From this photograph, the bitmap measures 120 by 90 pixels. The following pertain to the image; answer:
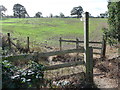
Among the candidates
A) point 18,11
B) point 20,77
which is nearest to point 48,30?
point 20,77

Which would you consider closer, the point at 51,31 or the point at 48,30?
the point at 51,31

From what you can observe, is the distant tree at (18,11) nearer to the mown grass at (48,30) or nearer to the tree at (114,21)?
the mown grass at (48,30)

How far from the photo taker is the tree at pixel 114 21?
6246 millimetres

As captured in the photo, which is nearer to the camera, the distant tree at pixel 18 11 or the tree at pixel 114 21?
the tree at pixel 114 21

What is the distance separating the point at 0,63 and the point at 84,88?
95.8 inches

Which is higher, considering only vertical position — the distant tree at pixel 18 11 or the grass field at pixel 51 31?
the distant tree at pixel 18 11

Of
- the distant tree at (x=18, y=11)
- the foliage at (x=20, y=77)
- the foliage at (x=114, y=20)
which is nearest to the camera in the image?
the foliage at (x=20, y=77)

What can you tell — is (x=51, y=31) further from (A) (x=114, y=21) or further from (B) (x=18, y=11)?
(B) (x=18, y=11)

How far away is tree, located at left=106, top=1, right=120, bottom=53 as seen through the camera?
6.25m

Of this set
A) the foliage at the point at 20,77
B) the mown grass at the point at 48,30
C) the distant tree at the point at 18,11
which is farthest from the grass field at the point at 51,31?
the distant tree at the point at 18,11

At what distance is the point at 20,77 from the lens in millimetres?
3365

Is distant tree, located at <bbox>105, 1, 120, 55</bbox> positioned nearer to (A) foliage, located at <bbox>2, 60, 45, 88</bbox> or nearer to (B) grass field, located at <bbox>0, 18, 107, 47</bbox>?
(A) foliage, located at <bbox>2, 60, 45, 88</bbox>

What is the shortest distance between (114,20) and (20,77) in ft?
16.2

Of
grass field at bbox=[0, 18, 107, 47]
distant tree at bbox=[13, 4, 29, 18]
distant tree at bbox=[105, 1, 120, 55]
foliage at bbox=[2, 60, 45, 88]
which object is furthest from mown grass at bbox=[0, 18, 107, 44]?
distant tree at bbox=[13, 4, 29, 18]
